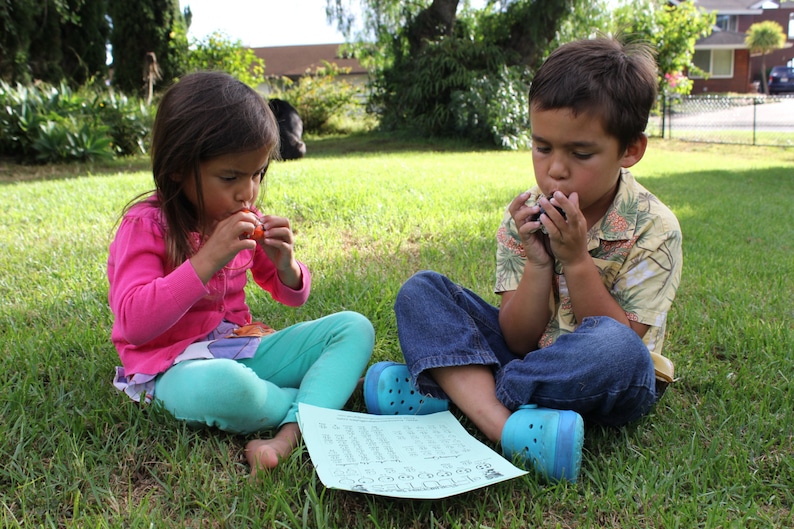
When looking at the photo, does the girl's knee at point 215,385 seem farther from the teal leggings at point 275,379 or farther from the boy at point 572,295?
the boy at point 572,295

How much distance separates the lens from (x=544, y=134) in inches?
63.8

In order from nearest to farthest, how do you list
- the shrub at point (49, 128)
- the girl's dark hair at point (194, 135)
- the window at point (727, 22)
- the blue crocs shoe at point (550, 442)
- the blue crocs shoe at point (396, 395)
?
the blue crocs shoe at point (550, 442)
the girl's dark hair at point (194, 135)
the blue crocs shoe at point (396, 395)
the shrub at point (49, 128)
the window at point (727, 22)

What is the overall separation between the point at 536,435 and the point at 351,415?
1.49 ft

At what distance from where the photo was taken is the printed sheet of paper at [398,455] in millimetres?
1261

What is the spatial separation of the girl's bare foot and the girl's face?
577 millimetres

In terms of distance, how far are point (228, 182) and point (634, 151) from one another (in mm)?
1044

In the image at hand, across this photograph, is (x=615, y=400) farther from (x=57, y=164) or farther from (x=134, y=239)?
(x=57, y=164)

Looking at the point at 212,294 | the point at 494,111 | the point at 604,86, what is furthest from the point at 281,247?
the point at 494,111

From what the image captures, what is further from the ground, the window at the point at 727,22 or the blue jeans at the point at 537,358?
the window at the point at 727,22

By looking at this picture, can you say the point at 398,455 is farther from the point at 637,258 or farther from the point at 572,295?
the point at 637,258

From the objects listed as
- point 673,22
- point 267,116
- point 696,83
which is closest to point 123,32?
point 673,22

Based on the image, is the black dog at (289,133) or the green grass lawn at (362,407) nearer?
the green grass lawn at (362,407)

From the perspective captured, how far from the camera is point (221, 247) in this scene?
1.55m

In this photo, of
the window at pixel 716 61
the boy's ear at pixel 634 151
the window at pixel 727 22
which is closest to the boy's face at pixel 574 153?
the boy's ear at pixel 634 151
